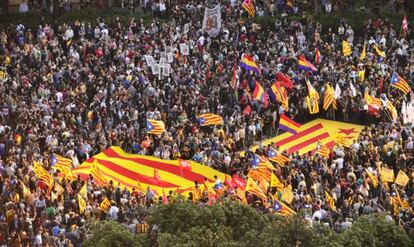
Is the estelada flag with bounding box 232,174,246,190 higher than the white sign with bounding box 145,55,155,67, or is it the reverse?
the white sign with bounding box 145,55,155,67

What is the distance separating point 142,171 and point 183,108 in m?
4.80

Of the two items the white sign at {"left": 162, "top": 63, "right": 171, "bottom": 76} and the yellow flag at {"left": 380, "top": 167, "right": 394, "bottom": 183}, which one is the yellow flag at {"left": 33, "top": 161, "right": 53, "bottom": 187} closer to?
the yellow flag at {"left": 380, "top": 167, "right": 394, "bottom": 183}

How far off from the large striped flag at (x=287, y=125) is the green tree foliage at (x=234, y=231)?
49.9 feet

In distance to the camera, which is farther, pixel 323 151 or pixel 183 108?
pixel 183 108

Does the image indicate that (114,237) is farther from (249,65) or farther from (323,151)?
(249,65)

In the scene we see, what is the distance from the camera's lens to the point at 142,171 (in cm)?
4053

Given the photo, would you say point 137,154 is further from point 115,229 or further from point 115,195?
point 115,229

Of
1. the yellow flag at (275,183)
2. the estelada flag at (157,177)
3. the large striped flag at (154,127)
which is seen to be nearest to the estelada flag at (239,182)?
the yellow flag at (275,183)

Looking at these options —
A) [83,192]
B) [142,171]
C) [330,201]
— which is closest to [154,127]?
[142,171]

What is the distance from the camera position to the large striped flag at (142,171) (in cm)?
3934

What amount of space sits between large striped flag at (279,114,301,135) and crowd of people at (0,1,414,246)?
153 cm

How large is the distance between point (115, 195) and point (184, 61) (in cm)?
1416

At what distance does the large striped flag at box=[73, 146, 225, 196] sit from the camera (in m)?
39.3

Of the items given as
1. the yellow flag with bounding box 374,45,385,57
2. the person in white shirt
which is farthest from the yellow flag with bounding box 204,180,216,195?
the person in white shirt
